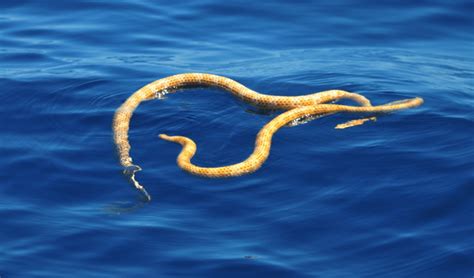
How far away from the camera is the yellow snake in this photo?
1712cm

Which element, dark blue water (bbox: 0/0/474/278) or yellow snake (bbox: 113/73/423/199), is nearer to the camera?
dark blue water (bbox: 0/0/474/278)

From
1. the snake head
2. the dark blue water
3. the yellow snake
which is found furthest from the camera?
the yellow snake

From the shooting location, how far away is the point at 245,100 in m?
20.9

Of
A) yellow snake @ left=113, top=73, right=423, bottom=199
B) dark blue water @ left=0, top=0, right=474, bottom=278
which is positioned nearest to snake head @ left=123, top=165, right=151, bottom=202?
yellow snake @ left=113, top=73, right=423, bottom=199

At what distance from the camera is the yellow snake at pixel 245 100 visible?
674 inches

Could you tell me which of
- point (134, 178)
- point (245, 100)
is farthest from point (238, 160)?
point (245, 100)

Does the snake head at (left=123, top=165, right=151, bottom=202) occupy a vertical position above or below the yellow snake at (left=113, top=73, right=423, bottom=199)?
below

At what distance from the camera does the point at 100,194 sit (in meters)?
16.3

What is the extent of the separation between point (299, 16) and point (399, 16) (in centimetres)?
340

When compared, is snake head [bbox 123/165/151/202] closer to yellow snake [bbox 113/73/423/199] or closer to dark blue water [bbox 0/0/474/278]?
yellow snake [bbox 113/73/423/199]

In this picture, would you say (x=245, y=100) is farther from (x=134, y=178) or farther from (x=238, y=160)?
(x=134, y=178)

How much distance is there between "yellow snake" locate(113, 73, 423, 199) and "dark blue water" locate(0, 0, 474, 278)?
0.25 meters

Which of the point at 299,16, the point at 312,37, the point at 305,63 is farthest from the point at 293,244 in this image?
the point at 299,16

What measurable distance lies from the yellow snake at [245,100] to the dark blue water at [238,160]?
248mm
